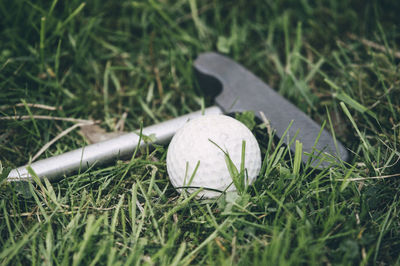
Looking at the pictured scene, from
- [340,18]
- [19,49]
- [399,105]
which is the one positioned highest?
[19,49]

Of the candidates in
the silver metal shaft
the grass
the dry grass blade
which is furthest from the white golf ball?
the dry grass blade

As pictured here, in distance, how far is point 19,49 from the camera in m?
2.37

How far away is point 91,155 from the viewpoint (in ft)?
5.80

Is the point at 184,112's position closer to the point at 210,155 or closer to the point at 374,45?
the point at 210,155

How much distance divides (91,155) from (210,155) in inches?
26.1

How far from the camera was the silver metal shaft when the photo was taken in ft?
5.54

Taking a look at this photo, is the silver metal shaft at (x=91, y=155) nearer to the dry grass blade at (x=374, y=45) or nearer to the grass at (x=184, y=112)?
the grass at (x=184, y=112)

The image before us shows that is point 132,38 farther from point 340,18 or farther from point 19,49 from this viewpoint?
point 340,18

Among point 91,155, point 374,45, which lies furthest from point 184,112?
point 374,45

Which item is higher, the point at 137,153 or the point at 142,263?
the point at 137,153

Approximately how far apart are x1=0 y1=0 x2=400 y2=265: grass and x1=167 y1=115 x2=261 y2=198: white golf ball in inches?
3.4

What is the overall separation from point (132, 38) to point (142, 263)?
1949 mm

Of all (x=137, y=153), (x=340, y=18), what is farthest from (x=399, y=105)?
(x=137, y=153)

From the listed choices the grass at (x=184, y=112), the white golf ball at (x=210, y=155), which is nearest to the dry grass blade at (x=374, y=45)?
the grass at (x=184, y=112)
